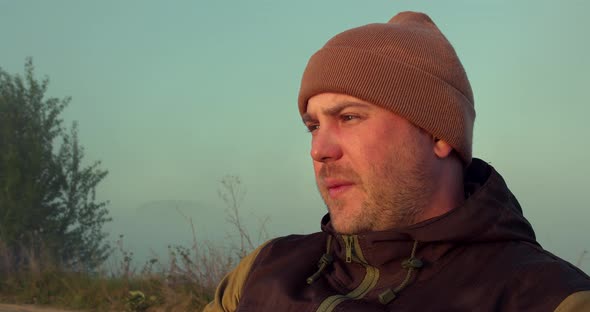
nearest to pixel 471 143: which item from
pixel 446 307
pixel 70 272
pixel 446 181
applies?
pixel 446 181

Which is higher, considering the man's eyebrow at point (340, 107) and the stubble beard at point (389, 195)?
the man's eyebrow at point (340, 107)

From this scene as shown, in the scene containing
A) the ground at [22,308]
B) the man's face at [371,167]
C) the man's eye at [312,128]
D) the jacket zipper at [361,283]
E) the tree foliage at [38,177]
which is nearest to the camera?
the jacket zipper at [361,283]

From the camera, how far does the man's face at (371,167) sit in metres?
2.10

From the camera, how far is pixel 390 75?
2.19 metres

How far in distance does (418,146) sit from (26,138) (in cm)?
2248

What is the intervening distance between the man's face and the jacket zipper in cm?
5

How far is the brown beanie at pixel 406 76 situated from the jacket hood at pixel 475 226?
11.3 inches

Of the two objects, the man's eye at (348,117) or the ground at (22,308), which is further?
the ground at (22,308)

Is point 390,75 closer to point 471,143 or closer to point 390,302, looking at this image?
point 471,143

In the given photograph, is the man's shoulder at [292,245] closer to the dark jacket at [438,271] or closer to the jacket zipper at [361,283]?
the dark jacket at [438,271]

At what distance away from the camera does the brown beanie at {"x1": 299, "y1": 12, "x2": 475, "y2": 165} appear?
7.07 feet

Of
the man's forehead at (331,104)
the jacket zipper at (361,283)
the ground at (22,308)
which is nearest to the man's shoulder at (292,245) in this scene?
the jacket zipper at (361,283)

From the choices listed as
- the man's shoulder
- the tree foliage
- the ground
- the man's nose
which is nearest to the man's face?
the man's nose

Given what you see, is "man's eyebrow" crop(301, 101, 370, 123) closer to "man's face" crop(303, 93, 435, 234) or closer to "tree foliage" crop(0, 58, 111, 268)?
"man's face" crop(303, 93, 435, 234)
